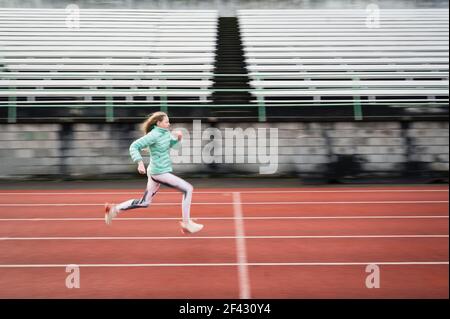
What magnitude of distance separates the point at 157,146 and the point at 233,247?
58.3 inches

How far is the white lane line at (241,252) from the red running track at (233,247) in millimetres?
12

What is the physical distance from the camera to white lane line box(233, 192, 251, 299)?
4219 mm

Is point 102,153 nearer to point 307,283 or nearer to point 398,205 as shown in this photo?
point 398,205

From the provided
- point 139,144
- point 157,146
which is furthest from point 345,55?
point 139,144

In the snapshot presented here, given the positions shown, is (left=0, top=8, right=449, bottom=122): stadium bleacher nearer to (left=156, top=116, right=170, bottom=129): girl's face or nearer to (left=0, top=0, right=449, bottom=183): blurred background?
(left=0, top=0, right=449, bottom=183): blurred background

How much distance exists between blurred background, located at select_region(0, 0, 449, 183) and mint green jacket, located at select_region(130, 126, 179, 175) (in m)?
5.55

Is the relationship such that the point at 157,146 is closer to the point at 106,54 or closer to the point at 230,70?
the point at 230,70

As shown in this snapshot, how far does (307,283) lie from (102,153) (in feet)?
24.7

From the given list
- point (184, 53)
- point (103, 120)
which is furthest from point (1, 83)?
point (184, 53)

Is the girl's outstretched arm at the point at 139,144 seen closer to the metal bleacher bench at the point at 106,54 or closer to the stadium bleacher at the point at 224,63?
the stadium bleacher at the point at 224,63

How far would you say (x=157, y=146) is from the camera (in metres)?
5.32

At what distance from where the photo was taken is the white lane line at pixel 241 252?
4.22 metres

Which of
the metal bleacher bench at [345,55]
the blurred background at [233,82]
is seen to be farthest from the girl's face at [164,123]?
the metal bleacher bench at [345,55]

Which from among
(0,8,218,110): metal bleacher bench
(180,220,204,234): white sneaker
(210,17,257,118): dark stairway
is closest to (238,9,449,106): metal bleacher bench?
(210,17,257,118): dark stairway
